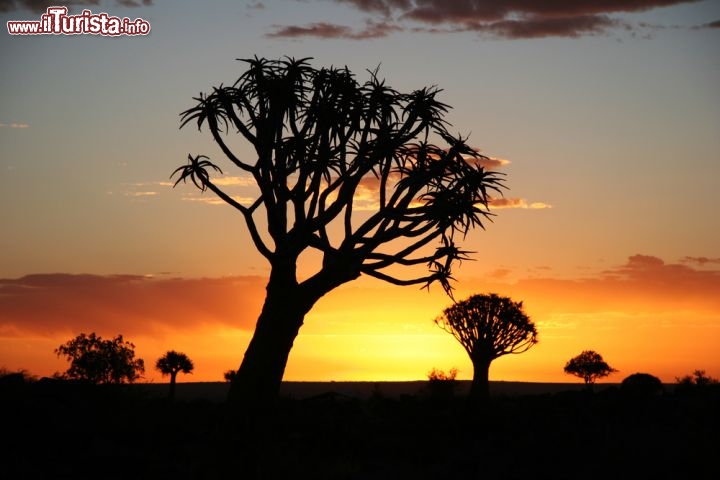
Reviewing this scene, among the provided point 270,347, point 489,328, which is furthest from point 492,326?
point 270,347

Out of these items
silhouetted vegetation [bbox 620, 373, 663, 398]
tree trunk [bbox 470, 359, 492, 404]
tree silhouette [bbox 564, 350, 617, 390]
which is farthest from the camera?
tree silhouette [bbox 564, 350, 617, 390]

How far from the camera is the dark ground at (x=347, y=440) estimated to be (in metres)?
18.5

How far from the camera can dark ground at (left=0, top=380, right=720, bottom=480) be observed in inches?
728

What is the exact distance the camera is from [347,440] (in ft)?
73.9

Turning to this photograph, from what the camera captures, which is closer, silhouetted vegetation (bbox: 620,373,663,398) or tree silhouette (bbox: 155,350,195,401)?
silhouetted vegetation (bbox: 620,373,663,398)

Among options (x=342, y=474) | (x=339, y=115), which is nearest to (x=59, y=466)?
(x=342, y=474)

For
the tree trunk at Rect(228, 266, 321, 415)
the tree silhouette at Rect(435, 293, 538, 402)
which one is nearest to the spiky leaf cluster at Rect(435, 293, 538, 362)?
the tree silhouette at Rect(435, 293, 538, 402)

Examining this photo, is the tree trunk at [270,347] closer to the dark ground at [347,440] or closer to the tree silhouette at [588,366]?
the dark ground at [347,440]

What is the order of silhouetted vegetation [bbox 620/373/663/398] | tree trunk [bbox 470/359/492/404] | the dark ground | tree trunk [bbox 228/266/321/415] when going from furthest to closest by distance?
tree trunk [bbox 470/359/492/404], silhouetted vegetation [bbox 620/373/663/398], tree trunk [bbox 228/266/321/415], the dark ground

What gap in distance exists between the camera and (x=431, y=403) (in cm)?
2966

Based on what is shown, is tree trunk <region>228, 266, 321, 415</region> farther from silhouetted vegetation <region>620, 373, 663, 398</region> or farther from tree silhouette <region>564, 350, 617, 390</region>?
tree silhouette <region>564, 350, 617, 390</region>

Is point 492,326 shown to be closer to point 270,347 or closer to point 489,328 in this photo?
point 489,328

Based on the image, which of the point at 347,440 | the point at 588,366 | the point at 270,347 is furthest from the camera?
the point at 588,366

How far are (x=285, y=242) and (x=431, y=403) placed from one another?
471 inches
